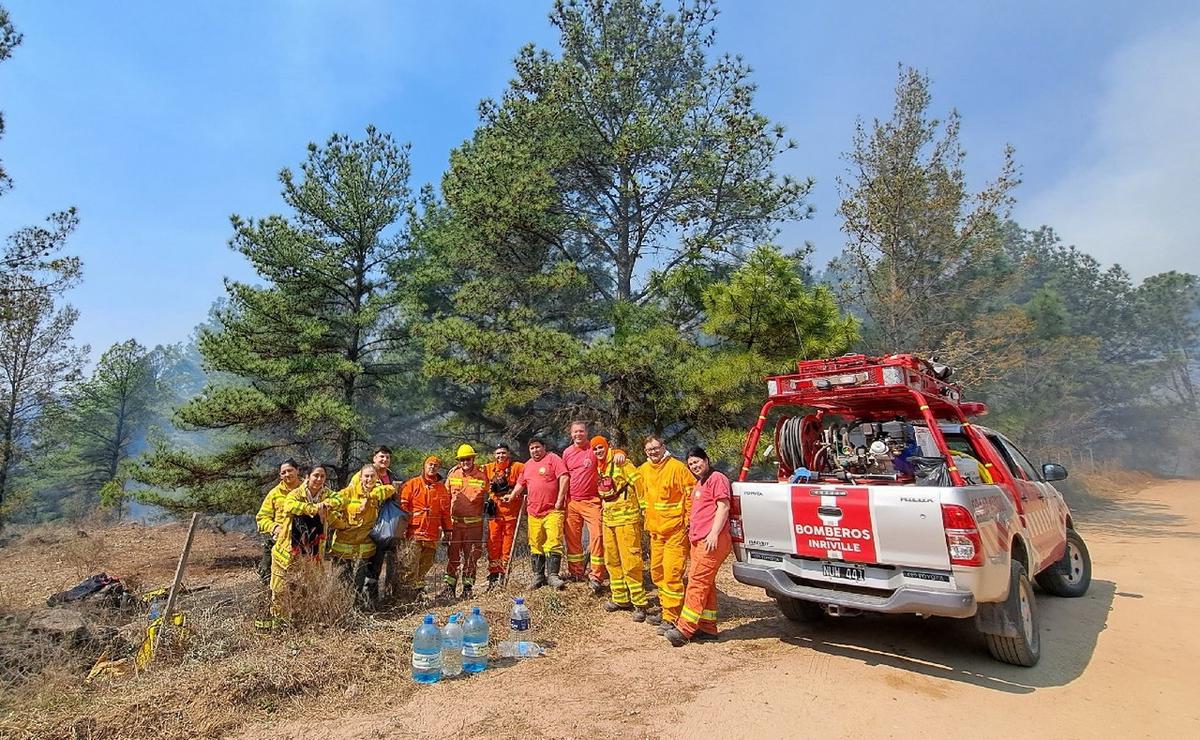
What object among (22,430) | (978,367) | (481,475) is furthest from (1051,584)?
(22,430)

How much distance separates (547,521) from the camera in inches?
277

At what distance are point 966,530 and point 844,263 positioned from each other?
13.5 metres

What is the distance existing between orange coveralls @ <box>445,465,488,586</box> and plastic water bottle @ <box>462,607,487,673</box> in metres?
2.47

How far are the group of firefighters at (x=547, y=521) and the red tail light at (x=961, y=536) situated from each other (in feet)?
5.54

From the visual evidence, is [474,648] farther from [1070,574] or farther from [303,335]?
[303,335]

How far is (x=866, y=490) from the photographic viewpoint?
167 inches

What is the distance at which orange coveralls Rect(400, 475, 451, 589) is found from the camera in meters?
6.95

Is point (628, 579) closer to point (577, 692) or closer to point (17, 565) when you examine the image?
point (577, 692)

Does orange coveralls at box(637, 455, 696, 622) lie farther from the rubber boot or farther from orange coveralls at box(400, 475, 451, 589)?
orange coveralls at box(400, 475, 451, 589)

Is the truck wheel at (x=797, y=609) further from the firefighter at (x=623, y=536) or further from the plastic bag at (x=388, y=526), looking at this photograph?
the plastic bag at (x=388, y=526)

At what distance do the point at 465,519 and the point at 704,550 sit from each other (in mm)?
3326

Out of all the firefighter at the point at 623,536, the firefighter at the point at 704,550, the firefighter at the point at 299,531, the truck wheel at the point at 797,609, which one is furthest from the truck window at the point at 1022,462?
the firefighter at the point at 299,531

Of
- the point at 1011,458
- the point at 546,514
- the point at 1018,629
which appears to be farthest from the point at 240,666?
the point at 1011,458

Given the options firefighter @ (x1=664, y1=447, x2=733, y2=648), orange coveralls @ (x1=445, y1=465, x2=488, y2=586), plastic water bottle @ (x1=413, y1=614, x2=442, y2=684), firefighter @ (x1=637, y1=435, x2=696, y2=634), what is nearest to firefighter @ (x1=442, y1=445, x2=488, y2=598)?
orange coveralls @ (x1=445, y1=465, x2=488, y2=586)
